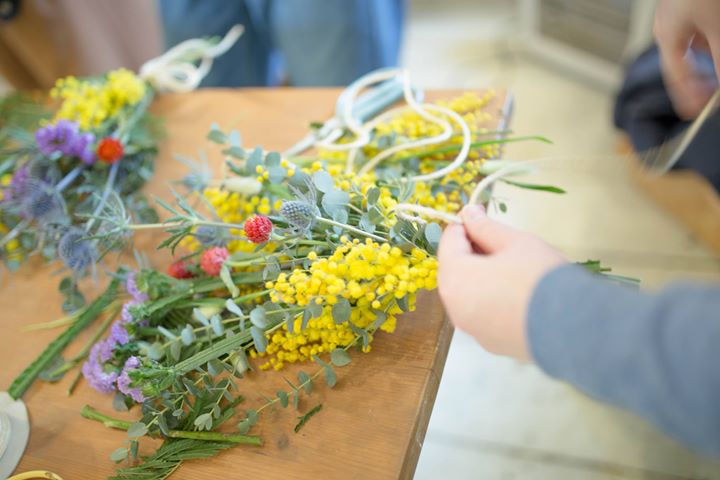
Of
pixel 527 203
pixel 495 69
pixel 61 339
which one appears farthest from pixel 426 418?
pixel 495 69

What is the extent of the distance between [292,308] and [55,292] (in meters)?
0.48

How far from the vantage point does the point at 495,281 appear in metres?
0.45

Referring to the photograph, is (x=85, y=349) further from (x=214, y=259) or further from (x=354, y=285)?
(x=354, y=285)

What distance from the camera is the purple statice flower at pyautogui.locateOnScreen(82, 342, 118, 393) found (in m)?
0.63

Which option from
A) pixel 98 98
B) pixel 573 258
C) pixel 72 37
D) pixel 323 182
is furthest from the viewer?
pixel 573 258

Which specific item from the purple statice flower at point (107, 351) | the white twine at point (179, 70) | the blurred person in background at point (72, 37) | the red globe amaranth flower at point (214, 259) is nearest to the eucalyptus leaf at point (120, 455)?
the purple statice flower at point (107, 351)

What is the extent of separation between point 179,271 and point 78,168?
0.36 metres

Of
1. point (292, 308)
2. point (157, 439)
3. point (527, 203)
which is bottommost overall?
point (527, 203)

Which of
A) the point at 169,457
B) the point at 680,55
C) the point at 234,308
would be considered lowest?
the point at 169,457

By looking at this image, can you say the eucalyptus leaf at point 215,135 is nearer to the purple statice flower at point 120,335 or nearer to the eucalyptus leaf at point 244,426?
the purple statice flower at point 120,335

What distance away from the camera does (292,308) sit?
568mm

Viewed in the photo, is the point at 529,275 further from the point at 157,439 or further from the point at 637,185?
the point at 637,185

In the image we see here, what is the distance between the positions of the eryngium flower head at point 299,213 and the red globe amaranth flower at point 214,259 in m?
0.14

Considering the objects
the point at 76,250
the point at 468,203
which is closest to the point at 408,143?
the point at 468,203
